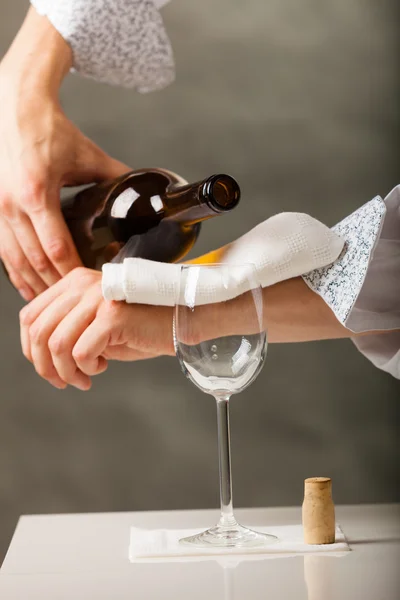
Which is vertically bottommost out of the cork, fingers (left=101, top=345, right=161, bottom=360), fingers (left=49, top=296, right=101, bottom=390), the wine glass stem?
the cork

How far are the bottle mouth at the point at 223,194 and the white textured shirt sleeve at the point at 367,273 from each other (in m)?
0.09

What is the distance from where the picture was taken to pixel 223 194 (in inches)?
28.0

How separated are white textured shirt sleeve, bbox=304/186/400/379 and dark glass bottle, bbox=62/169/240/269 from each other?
139 millimetres

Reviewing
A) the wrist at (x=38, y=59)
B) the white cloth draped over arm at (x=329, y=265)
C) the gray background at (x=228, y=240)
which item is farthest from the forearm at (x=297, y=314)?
the gray background at (x=228, y=240)

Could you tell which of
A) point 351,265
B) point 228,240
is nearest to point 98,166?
point 351,265

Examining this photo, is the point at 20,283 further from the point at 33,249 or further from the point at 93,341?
the point at 93,341

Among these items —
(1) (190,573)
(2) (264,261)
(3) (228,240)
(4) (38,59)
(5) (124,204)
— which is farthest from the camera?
(3) (228,240)

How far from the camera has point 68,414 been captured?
5.80 feet

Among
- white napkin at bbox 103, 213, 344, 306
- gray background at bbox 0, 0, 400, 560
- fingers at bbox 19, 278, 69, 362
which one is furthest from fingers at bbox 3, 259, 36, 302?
gray background at bbox 0, 0, 400, 560

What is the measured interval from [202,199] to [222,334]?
0.60 ft

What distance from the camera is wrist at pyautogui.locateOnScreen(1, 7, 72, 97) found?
0.90 metres

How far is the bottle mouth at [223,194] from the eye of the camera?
0.70 metres

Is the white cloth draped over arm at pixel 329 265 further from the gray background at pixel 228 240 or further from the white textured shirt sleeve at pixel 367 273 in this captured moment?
the gray background at pixel 228 240

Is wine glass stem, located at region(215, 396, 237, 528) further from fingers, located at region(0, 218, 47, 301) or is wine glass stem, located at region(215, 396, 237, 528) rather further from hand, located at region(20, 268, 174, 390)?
fingers, located at region(0, 218, 47, 301)
